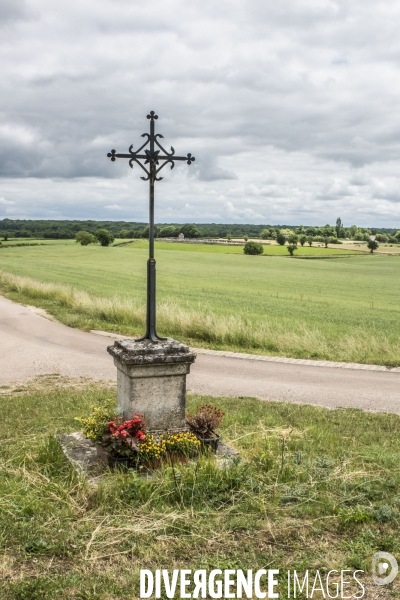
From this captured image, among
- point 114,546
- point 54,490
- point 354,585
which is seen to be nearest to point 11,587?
point 114,546

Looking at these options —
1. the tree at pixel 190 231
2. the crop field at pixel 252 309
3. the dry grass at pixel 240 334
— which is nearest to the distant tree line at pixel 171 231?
the tree at pixel 190 231

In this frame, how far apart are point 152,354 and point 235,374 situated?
6344mm

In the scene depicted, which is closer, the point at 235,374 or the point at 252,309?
the point at 235,374

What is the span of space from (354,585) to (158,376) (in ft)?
9.39

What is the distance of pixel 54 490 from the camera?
5.15m

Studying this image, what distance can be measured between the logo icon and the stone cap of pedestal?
2.63 metres

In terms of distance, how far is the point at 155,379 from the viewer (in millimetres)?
6129

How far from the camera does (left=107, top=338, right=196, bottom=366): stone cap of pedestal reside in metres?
5.94

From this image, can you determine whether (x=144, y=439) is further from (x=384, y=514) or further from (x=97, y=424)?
(x=384, y=514)

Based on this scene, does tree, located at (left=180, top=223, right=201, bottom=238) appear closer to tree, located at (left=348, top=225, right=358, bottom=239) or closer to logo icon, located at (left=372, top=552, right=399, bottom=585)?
tree, located at (left=348, top=225, right=358, bottom=239)

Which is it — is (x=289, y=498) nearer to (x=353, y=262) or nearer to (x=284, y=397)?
(x=284, y=397)

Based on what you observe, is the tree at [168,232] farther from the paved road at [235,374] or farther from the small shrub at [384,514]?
the small shrub at [384,514]

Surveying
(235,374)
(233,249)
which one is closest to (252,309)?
(235,374)

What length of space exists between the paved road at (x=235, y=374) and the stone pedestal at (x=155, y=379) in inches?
170
